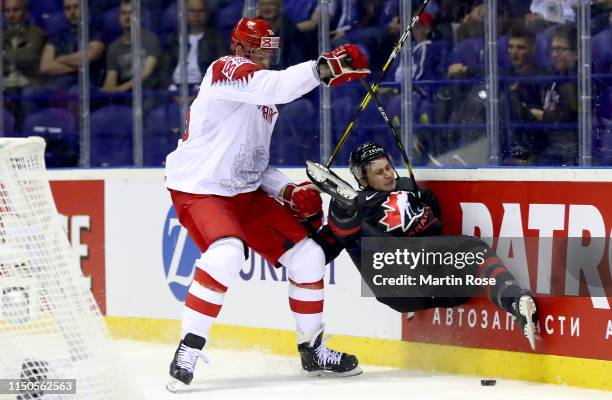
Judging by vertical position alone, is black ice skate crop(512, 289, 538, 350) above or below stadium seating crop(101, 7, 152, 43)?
below

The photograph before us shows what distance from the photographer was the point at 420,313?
5.12m

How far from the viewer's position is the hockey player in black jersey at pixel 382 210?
4.91 meters

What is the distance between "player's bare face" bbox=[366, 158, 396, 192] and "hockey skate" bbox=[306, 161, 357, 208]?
4.7 inches

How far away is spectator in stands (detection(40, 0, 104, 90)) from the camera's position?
6637 millimetres

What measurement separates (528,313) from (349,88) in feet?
4.99

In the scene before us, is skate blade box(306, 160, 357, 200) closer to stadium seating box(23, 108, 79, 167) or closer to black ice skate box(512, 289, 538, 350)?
black ice skate box(512, 289, 538, 350)

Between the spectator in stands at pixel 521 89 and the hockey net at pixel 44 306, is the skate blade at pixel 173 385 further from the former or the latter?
the spectator in stands at pixel 521 89

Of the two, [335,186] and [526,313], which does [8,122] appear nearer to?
[335,186]

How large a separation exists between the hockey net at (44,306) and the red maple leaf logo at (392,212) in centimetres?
127

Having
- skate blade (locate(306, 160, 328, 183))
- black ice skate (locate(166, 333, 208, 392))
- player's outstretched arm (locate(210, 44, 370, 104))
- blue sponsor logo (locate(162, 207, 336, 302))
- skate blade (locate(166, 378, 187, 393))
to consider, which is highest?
player's outstretched arm (locate(210, 44, 370, 104))

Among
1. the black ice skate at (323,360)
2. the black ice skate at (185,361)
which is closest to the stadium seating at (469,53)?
the black ice skate at (323,360)

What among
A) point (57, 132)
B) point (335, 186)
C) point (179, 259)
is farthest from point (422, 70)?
point (57, 132)

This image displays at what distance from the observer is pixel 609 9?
4961 millimetres

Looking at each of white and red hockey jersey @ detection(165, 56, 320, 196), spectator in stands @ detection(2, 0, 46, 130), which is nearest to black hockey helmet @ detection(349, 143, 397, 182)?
white and red hockey jersey @ detection(165, 56, 320, 196)
